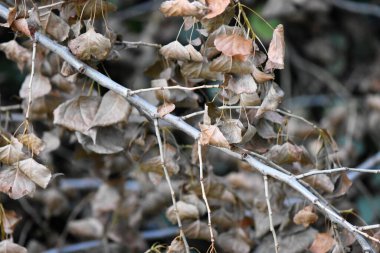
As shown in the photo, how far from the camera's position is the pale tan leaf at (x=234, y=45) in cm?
102

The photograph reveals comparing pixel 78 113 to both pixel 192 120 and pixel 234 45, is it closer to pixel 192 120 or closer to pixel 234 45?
pixel 192 120

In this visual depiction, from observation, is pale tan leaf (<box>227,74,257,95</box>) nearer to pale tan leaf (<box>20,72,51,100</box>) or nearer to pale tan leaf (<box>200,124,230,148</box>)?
pale tan leaf (<box>200,124,230,148</box>)

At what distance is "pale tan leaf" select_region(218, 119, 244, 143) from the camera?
1.06 meters

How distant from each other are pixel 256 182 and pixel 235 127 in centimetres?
73

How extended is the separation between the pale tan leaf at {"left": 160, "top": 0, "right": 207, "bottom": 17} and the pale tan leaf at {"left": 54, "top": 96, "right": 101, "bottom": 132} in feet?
0.85

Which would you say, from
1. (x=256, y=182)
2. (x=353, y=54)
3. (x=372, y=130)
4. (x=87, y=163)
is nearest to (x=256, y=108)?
(x=256, y=182)

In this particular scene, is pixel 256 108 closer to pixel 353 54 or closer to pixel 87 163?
pixel 87 163

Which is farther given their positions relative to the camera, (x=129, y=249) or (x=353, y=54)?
(x=353, y=54)

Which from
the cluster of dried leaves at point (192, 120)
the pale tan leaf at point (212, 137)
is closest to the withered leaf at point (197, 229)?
the cluster of dried leaves at point (192, 120)

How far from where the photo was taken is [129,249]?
66.9 inches

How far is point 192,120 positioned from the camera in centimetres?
130

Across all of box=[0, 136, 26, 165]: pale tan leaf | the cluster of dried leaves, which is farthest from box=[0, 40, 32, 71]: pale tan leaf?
box=[0, 136, 26, 165]: pale tan leaf

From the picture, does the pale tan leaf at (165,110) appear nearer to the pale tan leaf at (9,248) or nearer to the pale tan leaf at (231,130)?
the pale tan leaf at (231,130)

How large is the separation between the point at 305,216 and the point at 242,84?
0.27 meters
